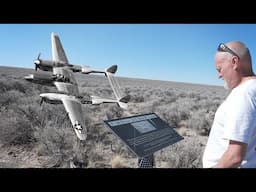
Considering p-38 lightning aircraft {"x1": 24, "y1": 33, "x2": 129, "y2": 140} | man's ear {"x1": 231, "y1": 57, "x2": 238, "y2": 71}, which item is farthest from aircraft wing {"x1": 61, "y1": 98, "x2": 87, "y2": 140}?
man's ear {"x1": 231, "y1": 57, "x2": 238, "y2": 71}

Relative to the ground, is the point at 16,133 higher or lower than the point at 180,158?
higher

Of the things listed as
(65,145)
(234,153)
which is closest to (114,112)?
(65,145)

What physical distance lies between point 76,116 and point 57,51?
3.98 meters

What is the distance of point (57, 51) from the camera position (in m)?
10.9

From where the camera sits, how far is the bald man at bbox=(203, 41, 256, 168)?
1.76 m

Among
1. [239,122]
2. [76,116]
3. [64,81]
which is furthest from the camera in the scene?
[64,81]

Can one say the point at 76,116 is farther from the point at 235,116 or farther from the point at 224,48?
the point at 235,116

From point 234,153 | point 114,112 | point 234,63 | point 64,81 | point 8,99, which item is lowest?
point 114,112

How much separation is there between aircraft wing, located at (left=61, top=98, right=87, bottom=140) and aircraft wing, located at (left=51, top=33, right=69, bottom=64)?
2.32 m

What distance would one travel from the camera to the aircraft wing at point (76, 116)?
262 inches

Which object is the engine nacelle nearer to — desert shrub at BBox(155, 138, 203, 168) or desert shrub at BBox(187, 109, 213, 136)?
desert shrub at BBox(187, 109, 213, 136)

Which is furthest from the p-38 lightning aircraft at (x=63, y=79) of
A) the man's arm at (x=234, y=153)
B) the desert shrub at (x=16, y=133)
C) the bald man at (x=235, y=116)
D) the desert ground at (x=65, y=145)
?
the man's arm at (x=234, y=153)
